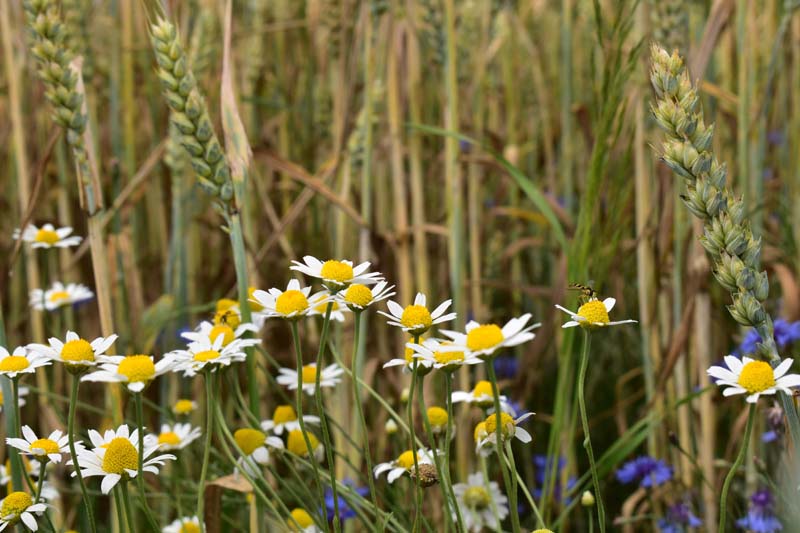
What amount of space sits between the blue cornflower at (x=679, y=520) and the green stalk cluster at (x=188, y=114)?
2.78 ft

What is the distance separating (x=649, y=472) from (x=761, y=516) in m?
0.20

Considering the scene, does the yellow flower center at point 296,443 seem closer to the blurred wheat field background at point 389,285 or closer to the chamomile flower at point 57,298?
the blurred wheat field background at point 389,285

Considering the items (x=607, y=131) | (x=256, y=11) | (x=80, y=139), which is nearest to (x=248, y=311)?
(x=80, y=139)

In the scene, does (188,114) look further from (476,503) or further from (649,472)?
(649,472)

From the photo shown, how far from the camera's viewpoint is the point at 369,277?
77 centimetres

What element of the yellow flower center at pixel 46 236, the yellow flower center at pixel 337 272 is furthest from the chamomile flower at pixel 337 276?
the yellow flower center at pixel 46 236

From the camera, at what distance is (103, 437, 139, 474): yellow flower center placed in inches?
29.0

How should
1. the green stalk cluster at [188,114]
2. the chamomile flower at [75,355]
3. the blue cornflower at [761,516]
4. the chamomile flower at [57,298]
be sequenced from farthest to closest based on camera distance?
the chamomile flower at [57,298]
the blue cornflower at [761,516]
the green stalk cluster at [188,114]
the chamomile flower at [75,355]

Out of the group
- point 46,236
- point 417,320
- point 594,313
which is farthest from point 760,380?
point 46,236

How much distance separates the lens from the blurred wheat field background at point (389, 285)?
29.6 inches

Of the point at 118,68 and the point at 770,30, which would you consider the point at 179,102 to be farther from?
the point at 770,30

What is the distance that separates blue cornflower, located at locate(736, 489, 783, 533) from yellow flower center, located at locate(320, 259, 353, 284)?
0.72m

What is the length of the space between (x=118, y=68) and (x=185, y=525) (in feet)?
3.86

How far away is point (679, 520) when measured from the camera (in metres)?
1.31
